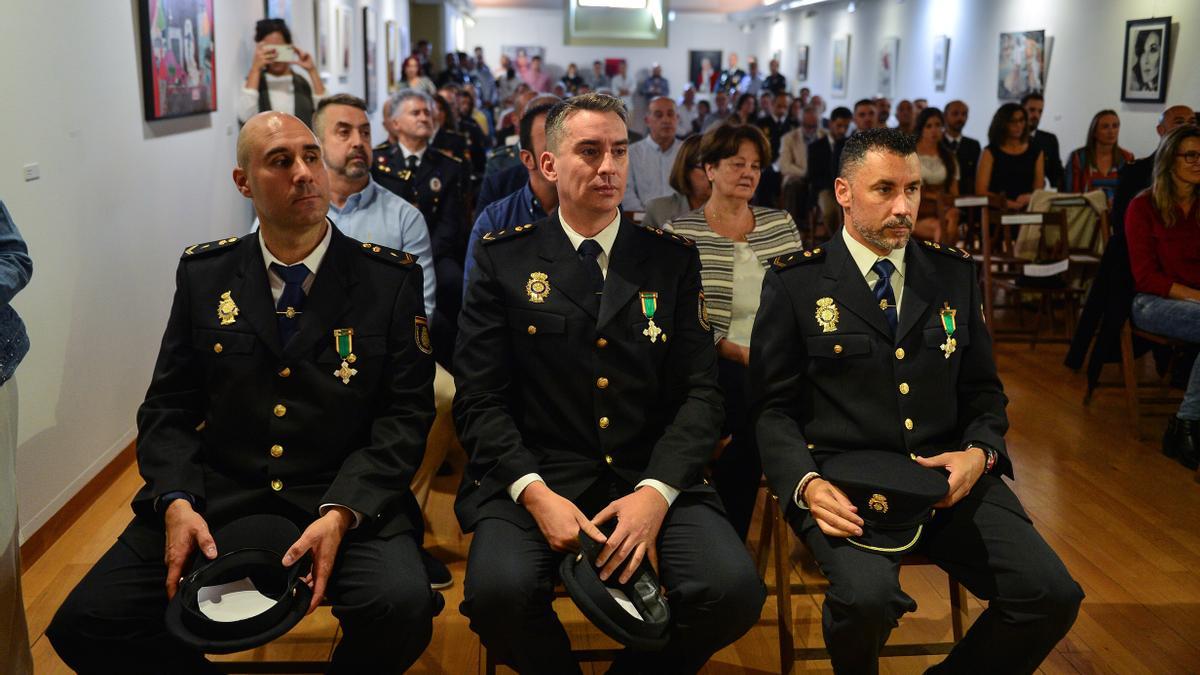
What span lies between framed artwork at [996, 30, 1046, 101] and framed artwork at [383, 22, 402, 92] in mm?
8027

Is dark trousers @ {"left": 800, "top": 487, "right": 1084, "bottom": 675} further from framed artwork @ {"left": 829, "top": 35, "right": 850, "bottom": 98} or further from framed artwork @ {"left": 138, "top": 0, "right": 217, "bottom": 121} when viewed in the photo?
framed artwork @ {"left": 829, "top": 35, "right": 850, "bottom": 98}

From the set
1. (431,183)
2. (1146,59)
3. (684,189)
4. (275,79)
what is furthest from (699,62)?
(684,189)

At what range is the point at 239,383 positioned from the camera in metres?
2.29

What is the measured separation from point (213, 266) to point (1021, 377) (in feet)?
15.7

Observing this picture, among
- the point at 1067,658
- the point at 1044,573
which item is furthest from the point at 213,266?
the point at 1067,658

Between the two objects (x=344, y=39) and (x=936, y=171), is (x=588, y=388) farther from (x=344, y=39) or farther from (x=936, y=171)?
(x=344, y=39)

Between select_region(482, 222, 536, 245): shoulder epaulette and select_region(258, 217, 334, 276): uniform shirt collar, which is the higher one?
select_region(482, 222, 536, 245): shoulder epaulette

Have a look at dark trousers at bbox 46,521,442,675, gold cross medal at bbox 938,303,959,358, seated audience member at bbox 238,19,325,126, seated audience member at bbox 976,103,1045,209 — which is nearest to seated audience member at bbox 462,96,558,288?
gold cross medal at bbox 938,303,959,358

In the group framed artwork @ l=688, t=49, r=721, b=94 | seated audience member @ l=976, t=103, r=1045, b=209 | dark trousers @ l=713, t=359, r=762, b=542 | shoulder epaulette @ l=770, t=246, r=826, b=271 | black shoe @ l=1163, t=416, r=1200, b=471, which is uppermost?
framed artwork @ l=688, t=49, r=721, b=94

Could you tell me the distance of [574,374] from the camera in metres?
2.45

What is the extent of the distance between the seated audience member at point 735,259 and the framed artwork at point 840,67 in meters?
16.2

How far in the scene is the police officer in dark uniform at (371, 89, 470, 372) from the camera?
176 inches

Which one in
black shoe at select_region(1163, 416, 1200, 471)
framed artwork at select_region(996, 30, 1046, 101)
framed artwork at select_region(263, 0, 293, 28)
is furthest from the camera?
framed artwork at select_region(996, 30, 1046, 101)

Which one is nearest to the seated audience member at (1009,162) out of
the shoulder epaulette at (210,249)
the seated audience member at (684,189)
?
the seated audience member at (684,189)
